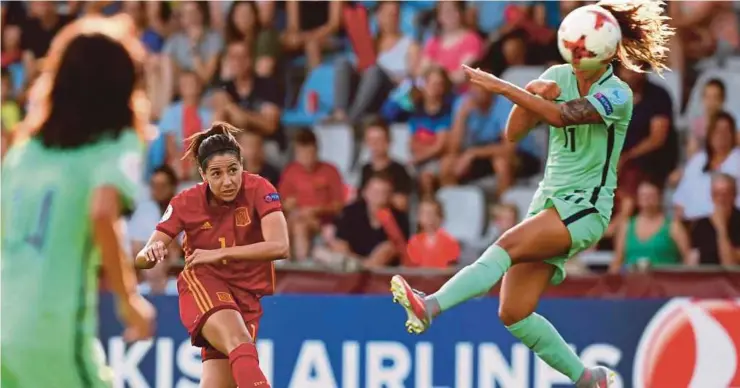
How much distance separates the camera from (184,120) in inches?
563

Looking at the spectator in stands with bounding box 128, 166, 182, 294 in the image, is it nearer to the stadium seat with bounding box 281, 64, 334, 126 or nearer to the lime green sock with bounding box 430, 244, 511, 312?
the stadium seat with bounding box 281, 64, 334, 126

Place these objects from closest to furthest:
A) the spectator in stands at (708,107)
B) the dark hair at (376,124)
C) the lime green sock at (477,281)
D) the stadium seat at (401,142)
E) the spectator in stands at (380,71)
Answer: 1. the lime green sock at (477,281)
2. the spectator in stands at (708,107)
3. the dark hair at (376,124)
4. the stadium seat at (401,142)
5. the spectator in stands at (380,71)

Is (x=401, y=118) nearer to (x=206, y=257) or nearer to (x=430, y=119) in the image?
(x=430, y=119)

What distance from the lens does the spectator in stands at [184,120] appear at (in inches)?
553

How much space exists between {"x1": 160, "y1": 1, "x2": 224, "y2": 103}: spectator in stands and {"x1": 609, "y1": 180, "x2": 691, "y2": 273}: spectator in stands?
4.47 m

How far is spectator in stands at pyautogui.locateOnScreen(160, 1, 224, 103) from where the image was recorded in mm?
14773

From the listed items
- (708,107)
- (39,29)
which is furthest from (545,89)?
(39,29)

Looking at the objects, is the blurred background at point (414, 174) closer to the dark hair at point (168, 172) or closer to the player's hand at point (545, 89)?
the dark hair at point (168, 172)

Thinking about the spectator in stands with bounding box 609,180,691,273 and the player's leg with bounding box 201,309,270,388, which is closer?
the player's leg with bounding box 201,309,270,388

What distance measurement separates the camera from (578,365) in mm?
8711

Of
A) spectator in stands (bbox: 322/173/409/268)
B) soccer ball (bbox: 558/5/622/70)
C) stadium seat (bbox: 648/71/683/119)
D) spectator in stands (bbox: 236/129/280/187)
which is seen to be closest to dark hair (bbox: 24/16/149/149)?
soccer ball (bbox: 558/5/622/70)

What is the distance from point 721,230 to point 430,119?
2.89m

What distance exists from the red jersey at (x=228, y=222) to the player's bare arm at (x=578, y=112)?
157 centimetres

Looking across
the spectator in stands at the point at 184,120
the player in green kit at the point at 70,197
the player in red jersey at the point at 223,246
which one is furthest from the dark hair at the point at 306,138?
the player in green kit at the point at 70,197
